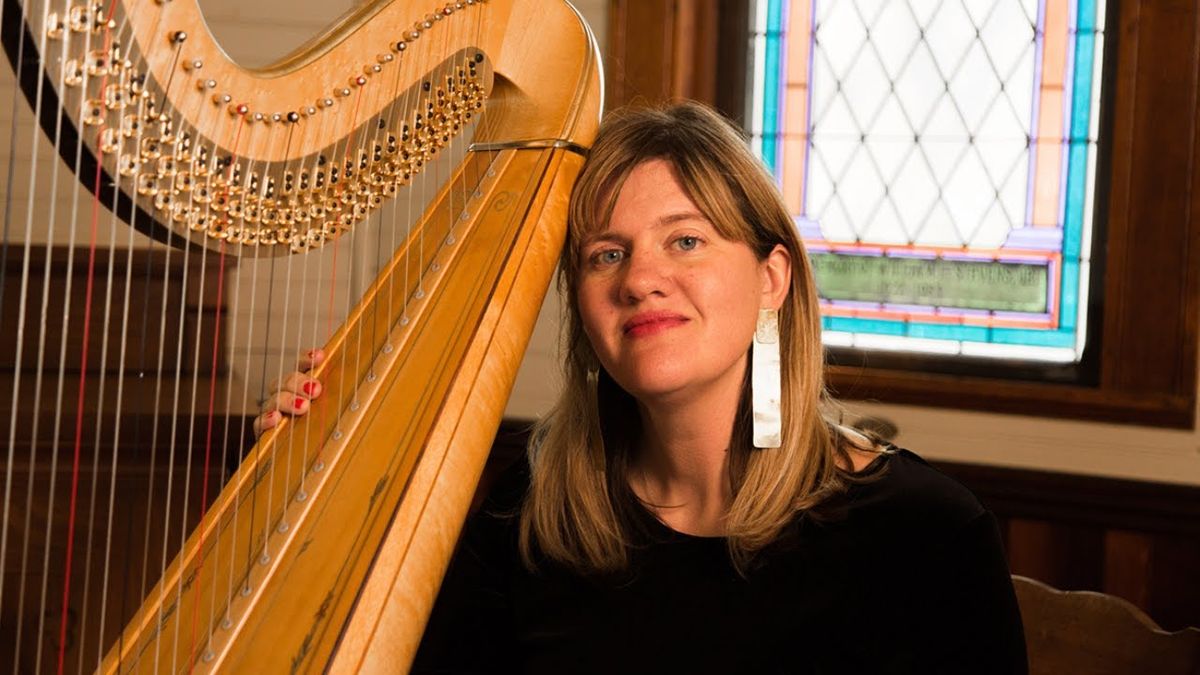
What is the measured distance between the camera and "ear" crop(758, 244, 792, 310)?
67.6 inches

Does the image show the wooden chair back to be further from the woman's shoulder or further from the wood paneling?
the wood paneling

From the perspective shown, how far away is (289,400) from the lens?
5.16ft

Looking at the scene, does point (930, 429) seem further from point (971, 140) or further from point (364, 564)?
point (364, 564)

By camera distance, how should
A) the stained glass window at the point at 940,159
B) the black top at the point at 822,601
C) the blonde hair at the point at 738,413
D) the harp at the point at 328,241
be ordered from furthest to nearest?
the stained glass window at the point at 940,159 → the blonde hair at the point at 738,413 → the black top at the point at 822,601 → the harp at the point at 328,241

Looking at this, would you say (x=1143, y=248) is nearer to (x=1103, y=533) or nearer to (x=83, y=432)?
(x=1103, y=533)

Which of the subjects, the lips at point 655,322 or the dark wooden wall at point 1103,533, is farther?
the dark wooden wall at point 1103,533

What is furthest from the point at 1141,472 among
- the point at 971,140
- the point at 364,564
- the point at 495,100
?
the point at 364,564

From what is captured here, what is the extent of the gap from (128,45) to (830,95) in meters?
2.44

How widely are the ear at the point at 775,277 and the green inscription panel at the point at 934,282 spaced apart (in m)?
1.50

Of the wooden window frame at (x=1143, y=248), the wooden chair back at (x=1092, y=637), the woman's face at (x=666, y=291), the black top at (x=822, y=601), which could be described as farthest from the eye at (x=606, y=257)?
the wooden window frame at (x=1143, y=248)

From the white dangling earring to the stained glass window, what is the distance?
4.98 feet

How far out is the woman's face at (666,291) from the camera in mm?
1604

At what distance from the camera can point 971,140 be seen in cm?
311

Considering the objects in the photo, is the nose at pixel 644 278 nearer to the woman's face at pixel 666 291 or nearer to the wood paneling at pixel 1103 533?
the woman's face at pixel 666 291
